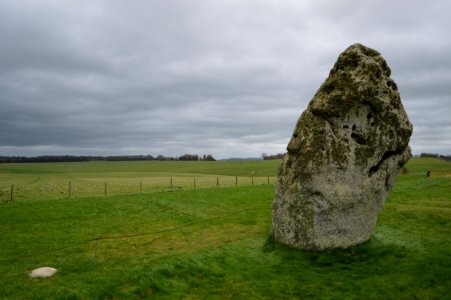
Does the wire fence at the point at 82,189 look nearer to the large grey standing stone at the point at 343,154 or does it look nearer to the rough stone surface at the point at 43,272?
the rough stone surface at the point at 43,272

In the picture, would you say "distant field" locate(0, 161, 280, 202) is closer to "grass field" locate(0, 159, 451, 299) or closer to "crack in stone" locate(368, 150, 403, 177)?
"grass field" locate(0, 159, 451, 299)

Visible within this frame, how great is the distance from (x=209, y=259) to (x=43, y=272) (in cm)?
604

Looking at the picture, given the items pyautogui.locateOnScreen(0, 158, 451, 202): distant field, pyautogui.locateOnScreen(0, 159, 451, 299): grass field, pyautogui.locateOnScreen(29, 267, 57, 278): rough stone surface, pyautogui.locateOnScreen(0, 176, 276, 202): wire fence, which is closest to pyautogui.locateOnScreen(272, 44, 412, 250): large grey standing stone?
pyautogui.locateOnScreen(0, 159, 451, 299): grass field

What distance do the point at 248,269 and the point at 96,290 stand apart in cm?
531

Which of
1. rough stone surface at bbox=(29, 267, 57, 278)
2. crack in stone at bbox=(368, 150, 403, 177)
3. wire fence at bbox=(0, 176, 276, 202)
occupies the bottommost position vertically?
rough stone surface at bbox=(29, 267, 57, 278)

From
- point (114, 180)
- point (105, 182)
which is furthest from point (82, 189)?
point (114, 180)

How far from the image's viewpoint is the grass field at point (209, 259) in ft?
38.7

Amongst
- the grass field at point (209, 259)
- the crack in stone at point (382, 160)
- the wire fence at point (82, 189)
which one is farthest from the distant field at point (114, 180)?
the crack in stone at point (382, 160)

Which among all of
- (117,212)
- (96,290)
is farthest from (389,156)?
(117,212)

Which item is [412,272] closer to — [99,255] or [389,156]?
[389,156]

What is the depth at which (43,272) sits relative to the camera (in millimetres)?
13883

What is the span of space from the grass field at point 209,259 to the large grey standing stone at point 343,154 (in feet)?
3.44

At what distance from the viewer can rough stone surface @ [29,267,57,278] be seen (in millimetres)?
13654

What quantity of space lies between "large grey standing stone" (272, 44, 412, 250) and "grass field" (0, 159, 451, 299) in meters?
1.05
